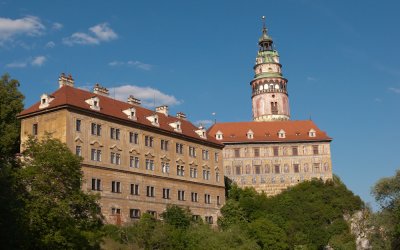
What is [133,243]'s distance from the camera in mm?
49438

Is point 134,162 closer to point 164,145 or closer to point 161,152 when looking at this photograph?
point 161,152

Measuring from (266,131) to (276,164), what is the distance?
5.66 metres

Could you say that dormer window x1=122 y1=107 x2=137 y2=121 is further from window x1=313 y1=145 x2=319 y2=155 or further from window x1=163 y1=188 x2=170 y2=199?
window x1=313 y1=145 x2=319 y2=155

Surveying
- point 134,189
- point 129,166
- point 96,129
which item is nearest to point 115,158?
point 129,166

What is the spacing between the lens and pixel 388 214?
184ft

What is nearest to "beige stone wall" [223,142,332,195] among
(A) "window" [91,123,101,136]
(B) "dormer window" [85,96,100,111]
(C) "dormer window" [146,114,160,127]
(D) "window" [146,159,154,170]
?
(C) "dormer window" [146,114,160,127]

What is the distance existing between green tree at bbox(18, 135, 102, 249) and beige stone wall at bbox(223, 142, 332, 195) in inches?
1579

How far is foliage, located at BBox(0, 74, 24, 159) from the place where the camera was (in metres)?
56.6

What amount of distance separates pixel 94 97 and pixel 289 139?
1458 inches

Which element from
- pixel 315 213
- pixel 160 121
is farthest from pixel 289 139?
pixel 160 121

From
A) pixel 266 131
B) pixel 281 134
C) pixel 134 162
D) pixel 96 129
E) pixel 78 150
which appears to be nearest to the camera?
pixel 78 150

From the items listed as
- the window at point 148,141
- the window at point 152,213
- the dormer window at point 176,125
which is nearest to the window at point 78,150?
the window at point 148,141

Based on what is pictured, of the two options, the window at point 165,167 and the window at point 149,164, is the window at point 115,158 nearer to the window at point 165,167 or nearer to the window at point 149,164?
the window at point 149,164

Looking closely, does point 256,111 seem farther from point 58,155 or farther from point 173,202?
point 58,155
